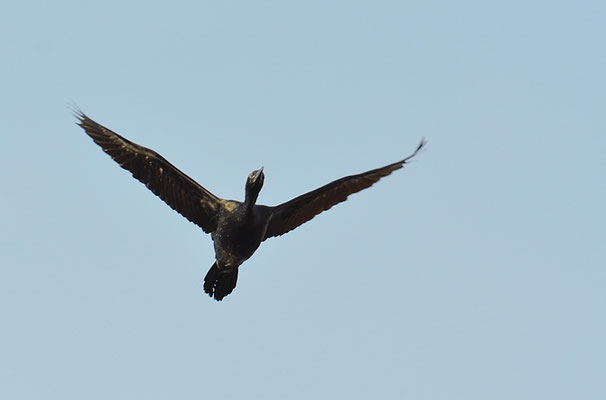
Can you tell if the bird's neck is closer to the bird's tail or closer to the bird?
the bird

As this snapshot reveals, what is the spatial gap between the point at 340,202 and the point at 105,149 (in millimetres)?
3410

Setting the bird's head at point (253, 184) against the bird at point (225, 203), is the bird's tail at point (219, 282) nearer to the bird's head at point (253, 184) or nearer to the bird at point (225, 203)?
the bird at point (225, 203)

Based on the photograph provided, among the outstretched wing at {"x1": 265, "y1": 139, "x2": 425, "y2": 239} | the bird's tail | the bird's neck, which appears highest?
the outstretched wing at {"x1": 265, "y1": 139, "x2": 425, "y2": 239}

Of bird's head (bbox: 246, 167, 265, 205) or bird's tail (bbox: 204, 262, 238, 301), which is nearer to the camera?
bird's head (bbox: 246, 167, 265, 205)

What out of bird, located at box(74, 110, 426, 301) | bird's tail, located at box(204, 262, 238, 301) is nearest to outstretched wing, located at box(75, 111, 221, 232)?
bird, located at box(74, 110, 426, 301)

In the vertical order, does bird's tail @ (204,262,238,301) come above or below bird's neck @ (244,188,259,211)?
below

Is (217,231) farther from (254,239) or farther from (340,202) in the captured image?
(340,202)

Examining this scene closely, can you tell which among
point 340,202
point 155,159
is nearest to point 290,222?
point 340,202

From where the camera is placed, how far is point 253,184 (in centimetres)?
2025

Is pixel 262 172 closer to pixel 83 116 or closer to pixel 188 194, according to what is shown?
pixel 188 194

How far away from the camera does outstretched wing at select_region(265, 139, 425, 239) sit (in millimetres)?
20906

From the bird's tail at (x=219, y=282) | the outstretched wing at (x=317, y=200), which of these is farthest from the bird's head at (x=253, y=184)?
the bird's tail at (x=219, y=282)

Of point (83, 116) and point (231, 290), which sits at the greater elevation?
point (83, 116)

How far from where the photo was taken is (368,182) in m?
21.2
